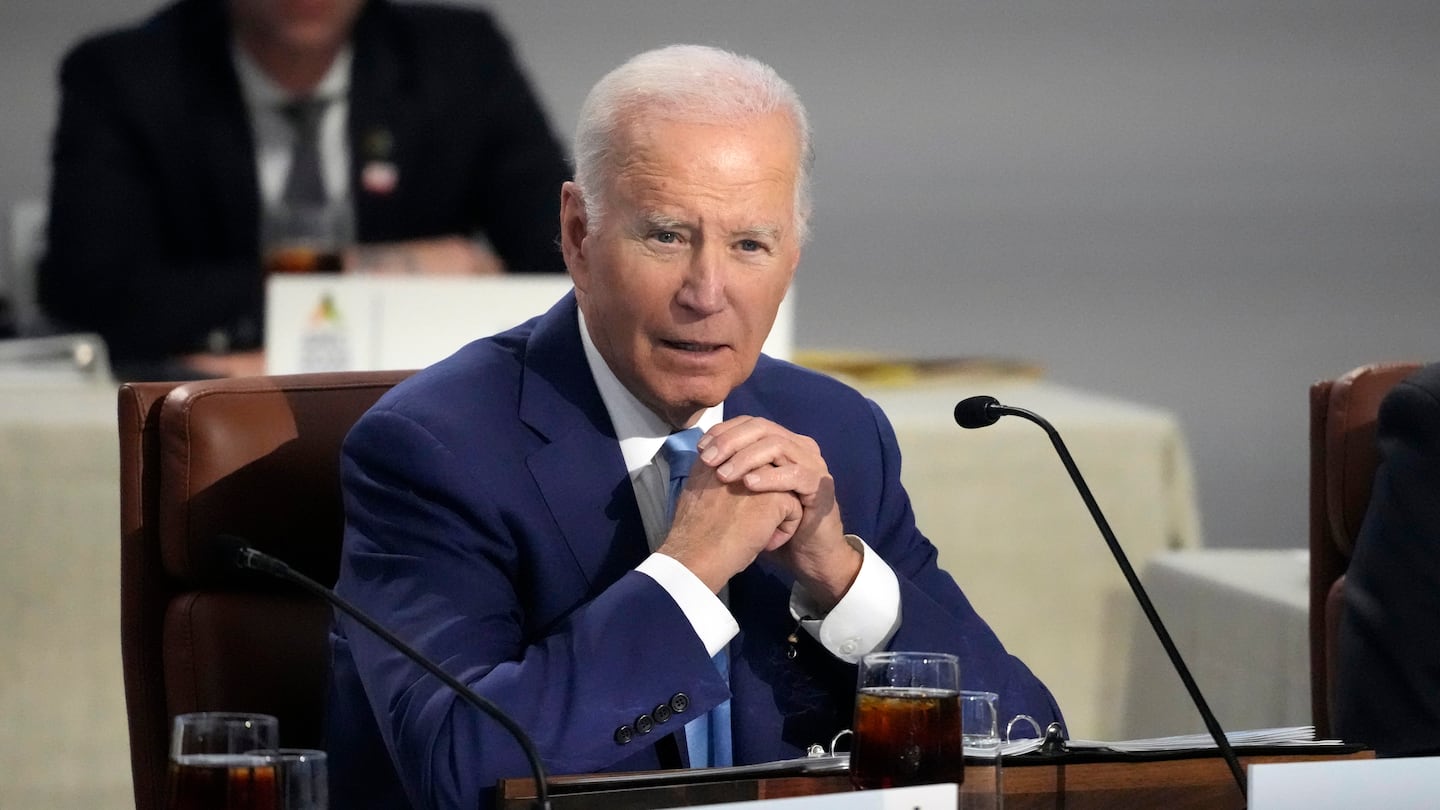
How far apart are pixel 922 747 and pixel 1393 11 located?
197 inches

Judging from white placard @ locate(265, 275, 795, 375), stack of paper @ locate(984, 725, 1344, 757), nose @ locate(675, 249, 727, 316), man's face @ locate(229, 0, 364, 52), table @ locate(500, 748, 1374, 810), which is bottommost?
table @ locate(500, 748, 1374, 810)

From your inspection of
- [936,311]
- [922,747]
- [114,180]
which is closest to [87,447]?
[114,180]

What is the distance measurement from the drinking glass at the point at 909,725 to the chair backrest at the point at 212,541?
26.7 inches

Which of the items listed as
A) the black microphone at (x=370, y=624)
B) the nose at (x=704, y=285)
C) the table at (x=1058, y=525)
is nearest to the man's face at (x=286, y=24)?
the table at (x=1058, y=525)

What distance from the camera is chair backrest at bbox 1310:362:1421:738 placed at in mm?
2168

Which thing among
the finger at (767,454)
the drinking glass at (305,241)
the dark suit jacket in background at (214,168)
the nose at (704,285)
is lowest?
the finger at (767,454)

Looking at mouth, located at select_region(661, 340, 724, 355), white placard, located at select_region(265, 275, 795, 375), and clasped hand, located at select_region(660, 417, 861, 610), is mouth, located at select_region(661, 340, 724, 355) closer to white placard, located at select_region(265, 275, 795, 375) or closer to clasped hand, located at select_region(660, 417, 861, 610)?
clasped hand, located at select_region(660, 417, 861, 610)

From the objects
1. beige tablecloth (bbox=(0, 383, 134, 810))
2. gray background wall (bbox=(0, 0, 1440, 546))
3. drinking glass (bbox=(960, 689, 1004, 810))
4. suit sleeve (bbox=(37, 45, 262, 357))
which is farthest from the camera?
gray background wall (bbox=(0, 0, 1440, 546))

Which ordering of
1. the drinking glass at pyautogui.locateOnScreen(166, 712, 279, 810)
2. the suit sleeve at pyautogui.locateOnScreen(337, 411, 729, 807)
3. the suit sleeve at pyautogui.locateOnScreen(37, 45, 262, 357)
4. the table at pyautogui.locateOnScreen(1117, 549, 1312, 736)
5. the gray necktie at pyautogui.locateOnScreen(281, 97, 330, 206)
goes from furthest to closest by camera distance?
the gray necktie at pyautogui.locateOnScreen(281, 97, 330, 206) → the suit sleeve at pyautogui.locateOnScreen(37, 45, 262, 357) → the table at pyautogui.locateOnScreen(1117, 549, 1312, 736) → the suit sleeve at pyautogui.locateOnScreen(337, 411, 729, 807) → the drinking glass at pyautogui.locateOnScreen(166, 712, 279, 810)

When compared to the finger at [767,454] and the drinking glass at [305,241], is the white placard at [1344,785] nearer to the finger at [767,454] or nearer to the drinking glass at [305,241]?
the finger at [767,454]

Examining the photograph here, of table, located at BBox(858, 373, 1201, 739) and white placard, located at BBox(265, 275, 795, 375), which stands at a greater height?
white placard, located at BBox(265, 275, 795, 375)

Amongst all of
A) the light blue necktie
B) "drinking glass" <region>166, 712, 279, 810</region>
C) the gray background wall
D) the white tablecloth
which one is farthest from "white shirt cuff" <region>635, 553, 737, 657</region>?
the gray background wall

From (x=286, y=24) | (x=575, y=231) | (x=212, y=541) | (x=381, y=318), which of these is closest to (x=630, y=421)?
(x=575, y=231)

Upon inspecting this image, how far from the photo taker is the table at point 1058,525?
3.14 m
